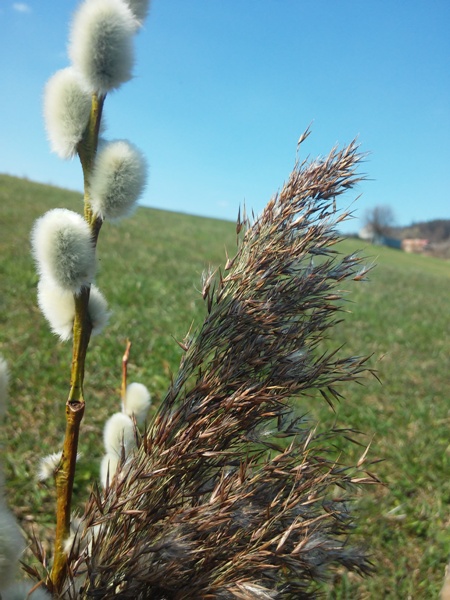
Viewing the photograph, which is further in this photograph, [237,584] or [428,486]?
[428,486]

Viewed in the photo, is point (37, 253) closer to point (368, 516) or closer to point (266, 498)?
point (266, 498)

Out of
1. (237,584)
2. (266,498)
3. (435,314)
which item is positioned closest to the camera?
(237,584)

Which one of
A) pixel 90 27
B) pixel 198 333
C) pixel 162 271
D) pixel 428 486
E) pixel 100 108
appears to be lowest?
pixel 428 486

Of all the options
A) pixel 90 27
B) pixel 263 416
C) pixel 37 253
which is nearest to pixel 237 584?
pixel 263 416

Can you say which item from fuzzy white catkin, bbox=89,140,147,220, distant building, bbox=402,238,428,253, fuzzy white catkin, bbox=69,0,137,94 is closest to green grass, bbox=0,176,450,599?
fuzzy white catkin, bbox=89,140,147,220

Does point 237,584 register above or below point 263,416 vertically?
below

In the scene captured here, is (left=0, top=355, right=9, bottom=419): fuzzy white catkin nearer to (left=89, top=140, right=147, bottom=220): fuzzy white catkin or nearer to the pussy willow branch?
the pussy willow branch

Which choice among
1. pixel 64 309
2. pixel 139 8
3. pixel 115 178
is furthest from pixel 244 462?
pixel 139 8
